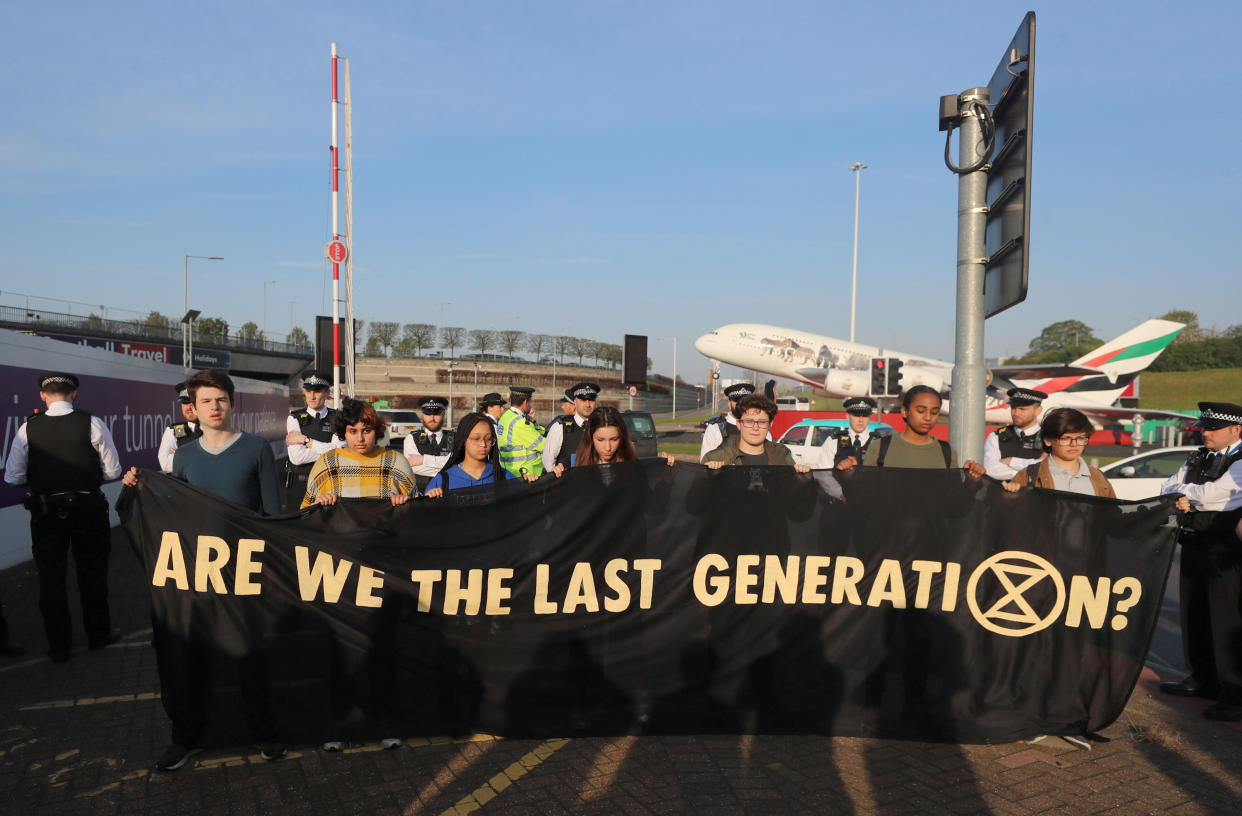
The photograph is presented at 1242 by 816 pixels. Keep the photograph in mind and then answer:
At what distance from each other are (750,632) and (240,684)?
2473 millimetres

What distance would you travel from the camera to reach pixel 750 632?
4305mm

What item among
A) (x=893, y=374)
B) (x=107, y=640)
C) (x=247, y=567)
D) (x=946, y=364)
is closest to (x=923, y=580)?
(x=247, y=567)

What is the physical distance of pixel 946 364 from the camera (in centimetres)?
4625

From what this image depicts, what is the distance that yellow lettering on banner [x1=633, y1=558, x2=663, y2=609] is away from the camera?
4.29 metres

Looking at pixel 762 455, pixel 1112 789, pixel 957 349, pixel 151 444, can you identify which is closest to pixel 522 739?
pixel 762 455

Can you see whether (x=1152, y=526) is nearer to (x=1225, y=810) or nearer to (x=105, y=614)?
(x=1225, y=810)

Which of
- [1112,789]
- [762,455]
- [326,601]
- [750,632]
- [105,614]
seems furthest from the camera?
[105,614]

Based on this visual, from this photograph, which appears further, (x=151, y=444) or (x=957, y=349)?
(x=151, y=444)

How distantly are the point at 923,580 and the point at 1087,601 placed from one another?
0.84m

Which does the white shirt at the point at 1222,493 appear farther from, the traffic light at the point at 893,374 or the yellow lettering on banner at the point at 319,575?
the traffic light at the point at 893,374

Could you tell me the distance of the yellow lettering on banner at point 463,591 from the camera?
4156mm

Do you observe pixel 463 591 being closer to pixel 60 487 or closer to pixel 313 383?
pixel 60 487

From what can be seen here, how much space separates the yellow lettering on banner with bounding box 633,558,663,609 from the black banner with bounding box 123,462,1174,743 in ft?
0.05

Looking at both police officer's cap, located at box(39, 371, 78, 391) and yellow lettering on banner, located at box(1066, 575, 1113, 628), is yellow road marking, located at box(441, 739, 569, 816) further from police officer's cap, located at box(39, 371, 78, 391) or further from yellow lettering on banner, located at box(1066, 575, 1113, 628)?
police officer's cap, located at box(39, 371, 78, 391)
